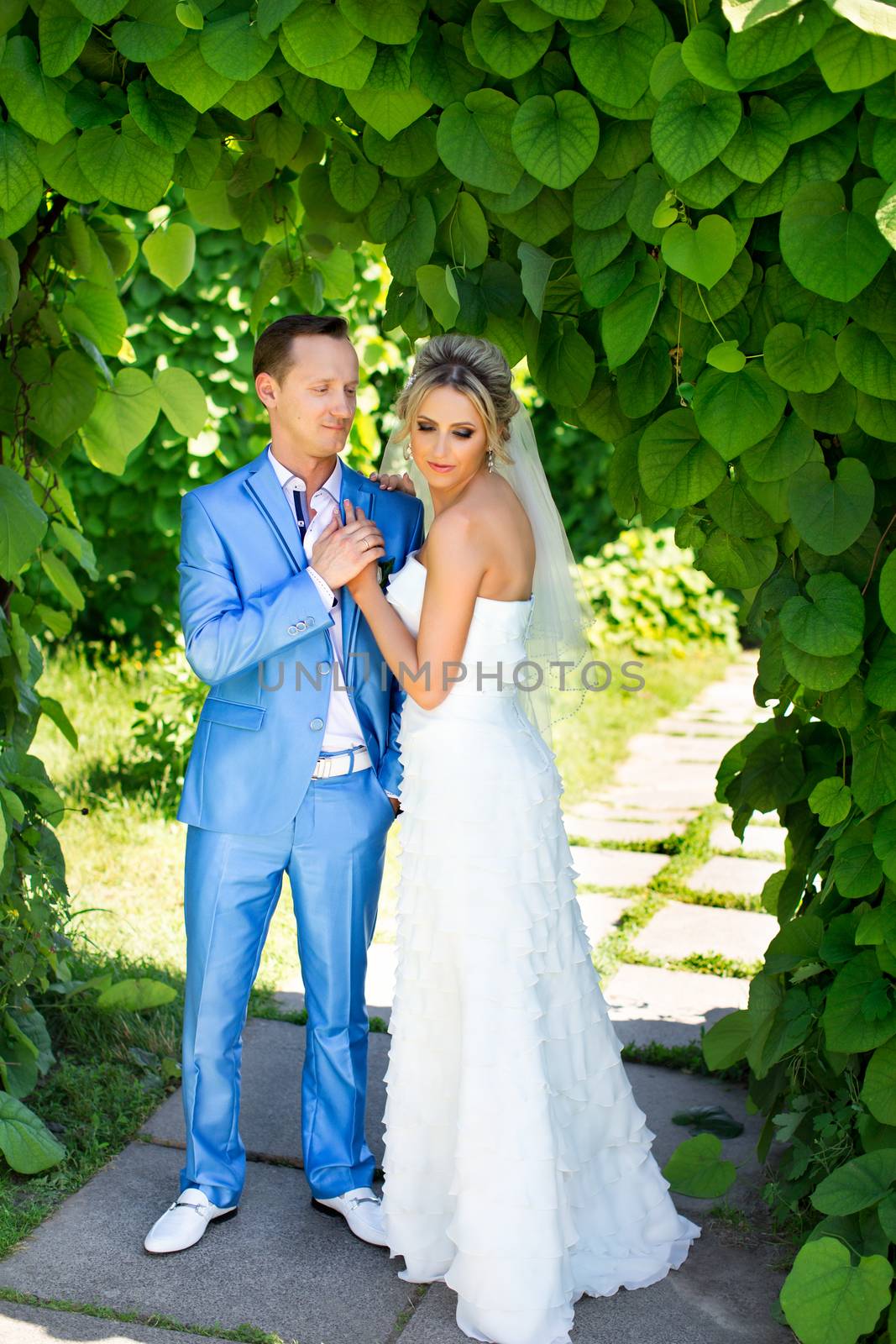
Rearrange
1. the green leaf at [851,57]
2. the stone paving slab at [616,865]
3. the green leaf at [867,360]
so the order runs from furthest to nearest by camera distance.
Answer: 1. the stone paving slab at [616,865]
2. the green leaf at [867,360]
3. the green leaf at [851,57]

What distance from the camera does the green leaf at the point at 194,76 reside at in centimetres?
203

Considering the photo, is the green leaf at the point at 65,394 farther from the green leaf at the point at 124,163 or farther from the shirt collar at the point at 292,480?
the green leaf at the point at 124,163

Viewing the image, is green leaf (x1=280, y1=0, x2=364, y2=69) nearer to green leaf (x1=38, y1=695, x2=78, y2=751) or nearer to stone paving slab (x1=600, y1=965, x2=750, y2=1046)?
green leaf (x1=38, y1=695, x2=78, y2=751)

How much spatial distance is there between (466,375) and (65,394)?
931 mm

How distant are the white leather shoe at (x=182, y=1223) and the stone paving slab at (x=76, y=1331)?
22 cm

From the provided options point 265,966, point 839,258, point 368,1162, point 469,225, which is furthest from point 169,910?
point 839,258

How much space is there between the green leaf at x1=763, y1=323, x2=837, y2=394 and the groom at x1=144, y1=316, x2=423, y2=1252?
874mm

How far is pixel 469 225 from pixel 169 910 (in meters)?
2.83

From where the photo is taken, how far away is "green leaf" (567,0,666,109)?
1882mm

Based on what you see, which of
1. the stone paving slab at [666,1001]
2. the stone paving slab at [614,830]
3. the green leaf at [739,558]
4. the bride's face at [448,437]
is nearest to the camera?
the green leaf at [739,558]

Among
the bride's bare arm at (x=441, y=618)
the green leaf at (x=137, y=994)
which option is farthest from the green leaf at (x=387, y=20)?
the green leaf at (x=137, y=994)

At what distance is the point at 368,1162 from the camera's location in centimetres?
286

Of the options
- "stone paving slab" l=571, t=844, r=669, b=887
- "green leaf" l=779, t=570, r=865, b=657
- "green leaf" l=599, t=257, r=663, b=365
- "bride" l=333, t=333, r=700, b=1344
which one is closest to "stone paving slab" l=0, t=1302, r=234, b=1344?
"bride" l=333, t=333, r=700, b=1344

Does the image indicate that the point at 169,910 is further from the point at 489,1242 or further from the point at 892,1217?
the point at 892,1217
